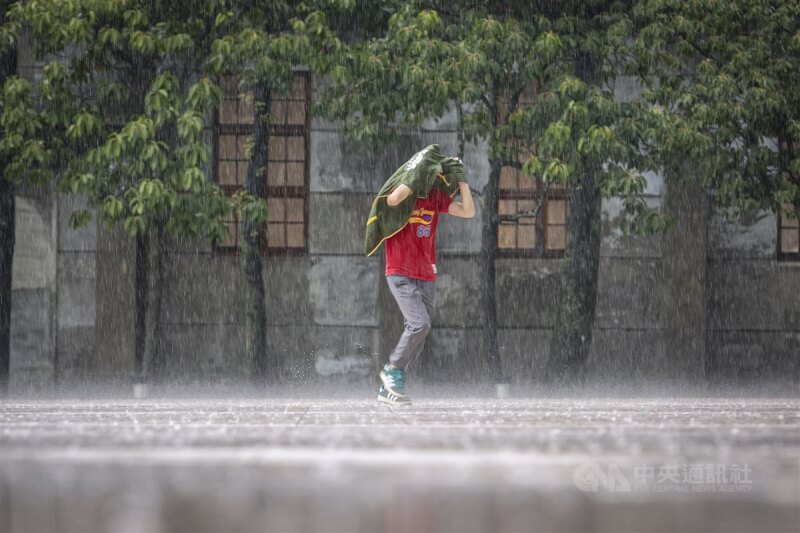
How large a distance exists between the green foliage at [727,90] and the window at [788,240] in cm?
329

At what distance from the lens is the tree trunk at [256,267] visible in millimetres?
15555

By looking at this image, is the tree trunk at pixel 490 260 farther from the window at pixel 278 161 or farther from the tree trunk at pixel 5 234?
the tree trunk at pixel 5 234

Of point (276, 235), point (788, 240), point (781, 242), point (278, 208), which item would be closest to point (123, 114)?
point (278, 208)

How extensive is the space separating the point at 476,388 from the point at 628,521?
495 inches

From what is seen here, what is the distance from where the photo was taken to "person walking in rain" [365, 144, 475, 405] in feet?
32.6

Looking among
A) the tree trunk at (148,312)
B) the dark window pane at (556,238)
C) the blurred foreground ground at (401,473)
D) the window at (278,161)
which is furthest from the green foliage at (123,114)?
the blurred foreground ground at (401,473)

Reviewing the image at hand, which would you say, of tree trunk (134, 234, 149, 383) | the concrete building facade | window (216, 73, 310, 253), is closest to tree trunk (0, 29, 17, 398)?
tree trunk (134, 234, 149, 383)

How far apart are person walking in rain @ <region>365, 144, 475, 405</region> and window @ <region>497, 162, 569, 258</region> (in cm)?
801

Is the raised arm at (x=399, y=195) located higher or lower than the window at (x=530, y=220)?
lower

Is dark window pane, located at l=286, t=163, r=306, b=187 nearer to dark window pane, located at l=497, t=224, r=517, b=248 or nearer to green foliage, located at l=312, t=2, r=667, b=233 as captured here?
dark window pane, located at l=497, t=224, r=517, b=248

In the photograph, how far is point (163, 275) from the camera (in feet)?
60.0

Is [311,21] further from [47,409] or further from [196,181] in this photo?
[47,409]

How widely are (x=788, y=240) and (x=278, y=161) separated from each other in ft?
23.2

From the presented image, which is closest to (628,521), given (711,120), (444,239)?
(711,120)
